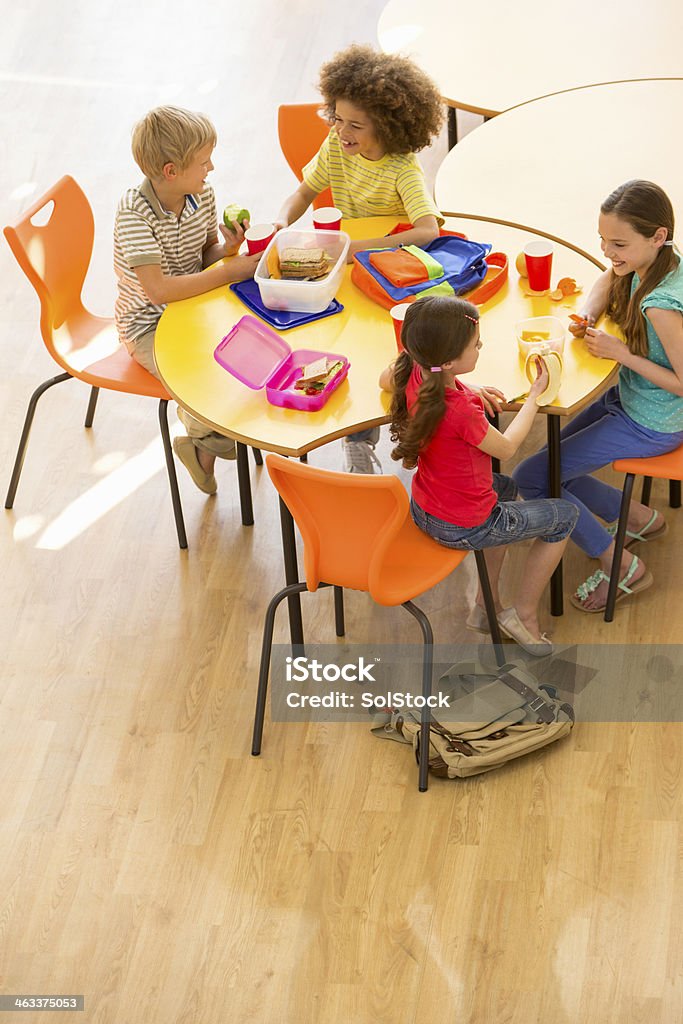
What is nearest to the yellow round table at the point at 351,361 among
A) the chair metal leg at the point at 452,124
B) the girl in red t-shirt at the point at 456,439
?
the girl in red t-shirt at the point at 456,439

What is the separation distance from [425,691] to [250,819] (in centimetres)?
Result: 53

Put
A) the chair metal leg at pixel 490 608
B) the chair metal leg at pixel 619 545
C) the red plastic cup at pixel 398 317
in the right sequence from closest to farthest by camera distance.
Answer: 1. the red plastic cup at pixel 398 317
2. the chair metal leg at pixel 490 608
3. the chair metal leg at pixel 619 545

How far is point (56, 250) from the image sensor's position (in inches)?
136

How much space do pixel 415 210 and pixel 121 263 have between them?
0.85 m

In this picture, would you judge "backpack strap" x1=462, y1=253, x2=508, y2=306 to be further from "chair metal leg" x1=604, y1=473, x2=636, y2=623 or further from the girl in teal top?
"chair metal leg" x1=604, y1=473, x2=636, y2=623

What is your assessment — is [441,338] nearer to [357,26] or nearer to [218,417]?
[218,417]

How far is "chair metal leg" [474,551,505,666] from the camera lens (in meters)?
2.97

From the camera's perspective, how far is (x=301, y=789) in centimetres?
291

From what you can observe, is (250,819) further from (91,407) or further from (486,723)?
(91,407)

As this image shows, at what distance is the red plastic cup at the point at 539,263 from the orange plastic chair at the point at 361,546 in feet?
2.38


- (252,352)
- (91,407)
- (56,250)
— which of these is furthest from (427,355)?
(91,407)

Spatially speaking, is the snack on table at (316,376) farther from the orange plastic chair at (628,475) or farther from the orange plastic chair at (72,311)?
the orange plastic chair at (628,475)

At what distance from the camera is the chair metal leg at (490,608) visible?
297 centimetres

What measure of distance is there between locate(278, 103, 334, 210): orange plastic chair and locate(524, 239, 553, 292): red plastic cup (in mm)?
891
